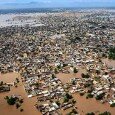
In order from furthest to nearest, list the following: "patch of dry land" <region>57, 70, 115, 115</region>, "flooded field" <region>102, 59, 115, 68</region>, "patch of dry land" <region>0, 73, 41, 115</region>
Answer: "flooded field" <region>102, 59, 115, 68</region>
"patch of dry land" <region>0, 73, 41, 115</region>
"patch of dry land" <region>57, 70, 115, 115</region>

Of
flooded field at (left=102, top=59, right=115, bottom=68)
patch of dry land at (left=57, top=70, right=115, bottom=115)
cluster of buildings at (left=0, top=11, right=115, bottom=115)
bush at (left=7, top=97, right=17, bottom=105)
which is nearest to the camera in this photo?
patch of dry land at (left=57, top=70, right=115, bottom=115)

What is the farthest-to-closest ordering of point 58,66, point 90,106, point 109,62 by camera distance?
point 109,62, point 58,66, point 90,106

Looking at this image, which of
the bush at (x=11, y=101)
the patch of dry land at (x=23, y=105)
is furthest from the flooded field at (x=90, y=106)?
the bush at (x=11, y=101)

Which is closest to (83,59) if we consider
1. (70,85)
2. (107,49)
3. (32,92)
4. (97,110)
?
(107,49)

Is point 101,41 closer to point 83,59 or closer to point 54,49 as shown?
point 54,49

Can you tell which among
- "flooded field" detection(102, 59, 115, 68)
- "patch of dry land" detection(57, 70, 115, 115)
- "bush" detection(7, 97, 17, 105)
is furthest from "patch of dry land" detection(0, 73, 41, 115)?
"flooded field" detection(102, 59, 115, 68)

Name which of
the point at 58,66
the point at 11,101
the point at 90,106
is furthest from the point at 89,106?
the point at 58,66

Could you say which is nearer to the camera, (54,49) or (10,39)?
(54,49)

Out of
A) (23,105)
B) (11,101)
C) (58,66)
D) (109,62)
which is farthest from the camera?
(109,62)

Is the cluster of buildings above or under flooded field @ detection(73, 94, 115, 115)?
above

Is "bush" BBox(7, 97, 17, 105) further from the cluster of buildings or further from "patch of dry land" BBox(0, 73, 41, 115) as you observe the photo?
the cluster of buildings

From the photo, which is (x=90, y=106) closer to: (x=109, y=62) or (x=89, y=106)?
(x=89, y=106)
